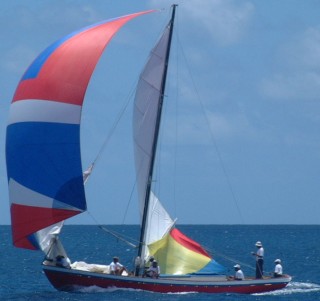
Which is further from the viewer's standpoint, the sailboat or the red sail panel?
the red sail panel

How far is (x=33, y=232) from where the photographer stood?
38000mm

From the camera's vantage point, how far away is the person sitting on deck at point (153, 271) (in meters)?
39.4

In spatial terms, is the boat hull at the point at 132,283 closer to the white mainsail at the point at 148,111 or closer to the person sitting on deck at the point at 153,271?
the person sitting on deck at the point at 153,271

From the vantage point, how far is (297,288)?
44.7 m

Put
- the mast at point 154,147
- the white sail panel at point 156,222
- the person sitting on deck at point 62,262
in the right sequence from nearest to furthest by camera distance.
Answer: the person sitting on deck at point 62,262 → the mast at point 154,147 → the white sail panel at point 156,222

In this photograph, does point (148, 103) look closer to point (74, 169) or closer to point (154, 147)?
point (154, 147)

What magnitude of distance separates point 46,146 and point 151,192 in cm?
452

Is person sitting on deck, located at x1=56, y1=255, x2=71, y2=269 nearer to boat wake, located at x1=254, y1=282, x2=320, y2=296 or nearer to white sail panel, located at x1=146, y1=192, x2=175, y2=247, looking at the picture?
white sail panel, located at x1=146, y1=192, x2=175, y2=247

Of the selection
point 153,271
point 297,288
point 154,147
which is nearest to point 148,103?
point 154,147

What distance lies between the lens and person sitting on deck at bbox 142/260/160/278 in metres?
39.4

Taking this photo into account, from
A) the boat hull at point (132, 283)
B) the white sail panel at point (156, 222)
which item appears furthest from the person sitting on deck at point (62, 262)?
the white sail panel at point (156, 222)

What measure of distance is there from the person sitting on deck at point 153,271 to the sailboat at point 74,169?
25cm

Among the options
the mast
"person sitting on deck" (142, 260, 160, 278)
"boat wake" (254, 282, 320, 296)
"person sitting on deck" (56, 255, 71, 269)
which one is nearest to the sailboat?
the mast

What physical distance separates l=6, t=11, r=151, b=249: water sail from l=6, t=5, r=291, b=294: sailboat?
0.03 m
